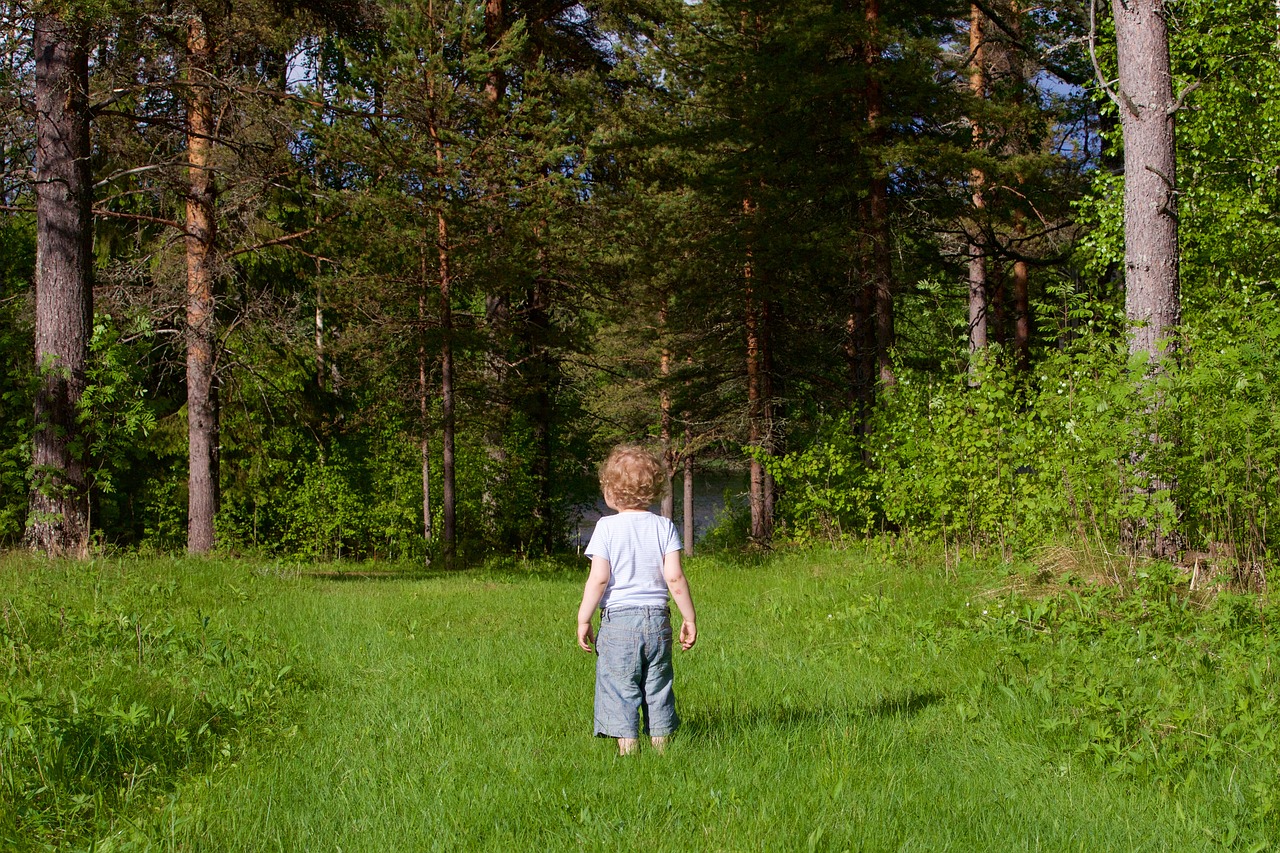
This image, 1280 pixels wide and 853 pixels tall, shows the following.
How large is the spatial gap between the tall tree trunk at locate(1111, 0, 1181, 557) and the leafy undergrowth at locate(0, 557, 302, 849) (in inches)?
291

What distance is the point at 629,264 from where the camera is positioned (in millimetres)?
19703

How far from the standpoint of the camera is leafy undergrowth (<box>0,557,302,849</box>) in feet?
13.3

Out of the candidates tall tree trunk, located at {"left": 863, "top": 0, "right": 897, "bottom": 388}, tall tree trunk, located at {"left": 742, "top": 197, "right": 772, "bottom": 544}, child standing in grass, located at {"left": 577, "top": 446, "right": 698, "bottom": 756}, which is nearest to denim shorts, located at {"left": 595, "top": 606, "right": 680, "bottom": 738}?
child standing in grass, located at {"left": 577, "top": 446, "right": 698, "bottom": 756}

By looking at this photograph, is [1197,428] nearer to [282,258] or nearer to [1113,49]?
[1113,49]

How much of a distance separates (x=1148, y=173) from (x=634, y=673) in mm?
6763

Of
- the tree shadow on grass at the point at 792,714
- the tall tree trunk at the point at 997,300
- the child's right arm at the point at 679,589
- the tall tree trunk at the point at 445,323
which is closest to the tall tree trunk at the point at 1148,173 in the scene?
the tree shadow on grass at the point at 792,714

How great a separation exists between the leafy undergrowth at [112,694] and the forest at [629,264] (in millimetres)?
3680

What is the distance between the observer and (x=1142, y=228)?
8.56 meters

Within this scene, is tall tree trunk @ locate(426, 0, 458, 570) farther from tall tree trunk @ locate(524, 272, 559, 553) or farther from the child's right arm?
the child's right arm

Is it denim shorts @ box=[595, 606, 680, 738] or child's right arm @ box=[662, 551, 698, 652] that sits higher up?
child's right arm @ box=[662, 551, 698, 652]

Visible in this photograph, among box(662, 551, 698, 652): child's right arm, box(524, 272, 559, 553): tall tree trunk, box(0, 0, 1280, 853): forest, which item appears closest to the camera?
box(0, 0, 1280, 853): forest

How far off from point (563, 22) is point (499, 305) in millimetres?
6856

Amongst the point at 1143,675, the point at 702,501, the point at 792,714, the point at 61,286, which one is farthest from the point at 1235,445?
the point at 702,501

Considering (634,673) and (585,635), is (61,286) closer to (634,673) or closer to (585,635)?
(585,635)
